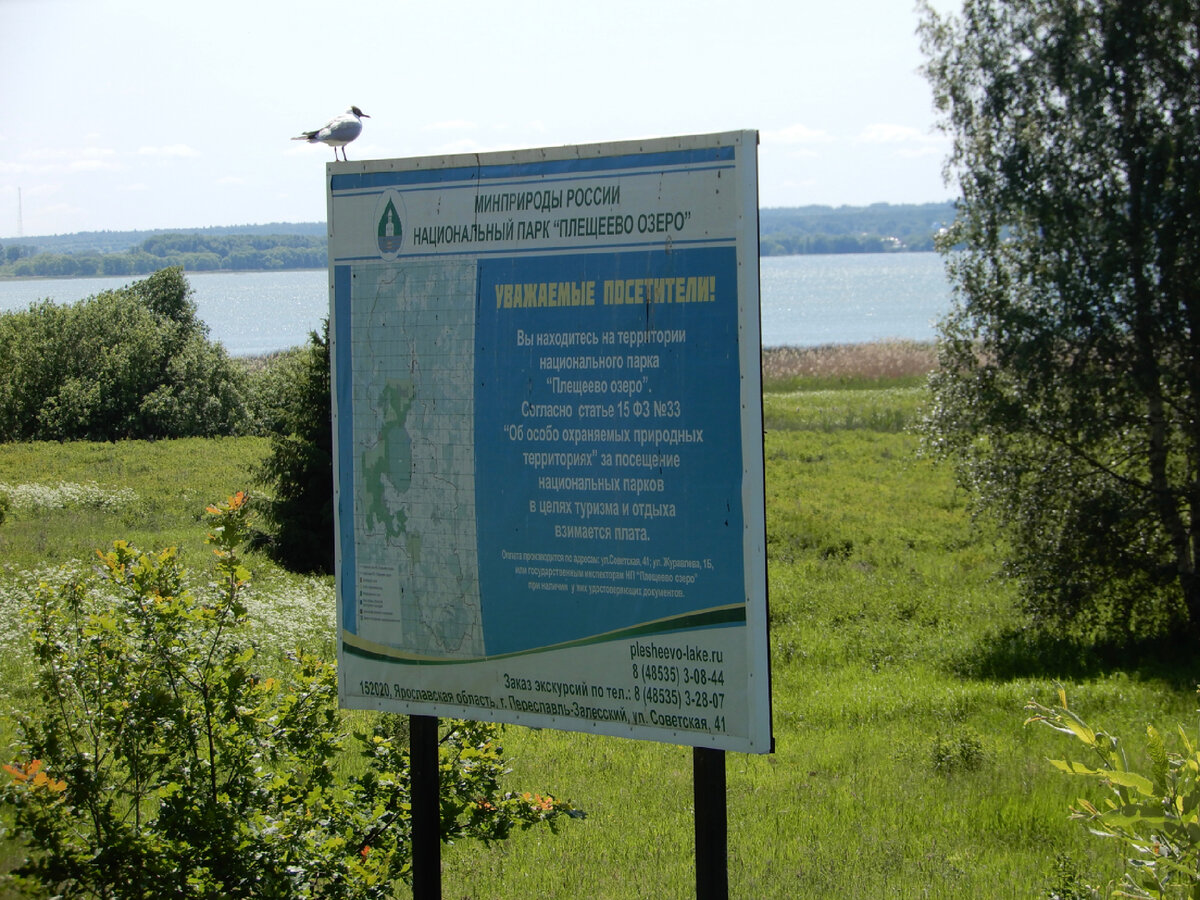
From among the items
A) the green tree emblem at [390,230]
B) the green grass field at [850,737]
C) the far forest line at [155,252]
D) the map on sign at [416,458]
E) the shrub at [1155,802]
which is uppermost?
the far forest line at [155,252]

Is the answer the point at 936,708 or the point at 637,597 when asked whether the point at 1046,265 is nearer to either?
the point at 936,708

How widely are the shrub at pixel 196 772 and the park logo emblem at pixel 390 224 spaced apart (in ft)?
4.65

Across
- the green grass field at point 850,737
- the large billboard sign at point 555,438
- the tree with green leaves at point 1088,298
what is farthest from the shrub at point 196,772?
the tree with green leaves at point 1088,298

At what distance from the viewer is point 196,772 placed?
4.83 meters

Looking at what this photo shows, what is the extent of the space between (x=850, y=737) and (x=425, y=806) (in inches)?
265

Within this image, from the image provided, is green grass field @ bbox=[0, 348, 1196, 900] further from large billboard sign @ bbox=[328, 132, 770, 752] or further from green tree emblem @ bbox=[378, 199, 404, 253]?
green tree emblem @ bbox=[378, 199, 404, 253]

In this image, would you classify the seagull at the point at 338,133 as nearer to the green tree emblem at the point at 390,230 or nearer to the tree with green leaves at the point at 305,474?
the green tree emblem at the point at 390,230

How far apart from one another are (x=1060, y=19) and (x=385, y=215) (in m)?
14.2

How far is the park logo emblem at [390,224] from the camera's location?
4.78 m

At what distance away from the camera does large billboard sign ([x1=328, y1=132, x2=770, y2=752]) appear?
13.3 feet

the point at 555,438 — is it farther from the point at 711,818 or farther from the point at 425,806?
the point at 425,806

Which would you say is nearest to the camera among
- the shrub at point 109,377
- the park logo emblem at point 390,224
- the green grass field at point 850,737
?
the park logo emblem at point 390,224

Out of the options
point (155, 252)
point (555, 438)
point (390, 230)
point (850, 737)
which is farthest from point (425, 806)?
point (155, 252)

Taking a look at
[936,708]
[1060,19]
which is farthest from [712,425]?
[1060,19]
